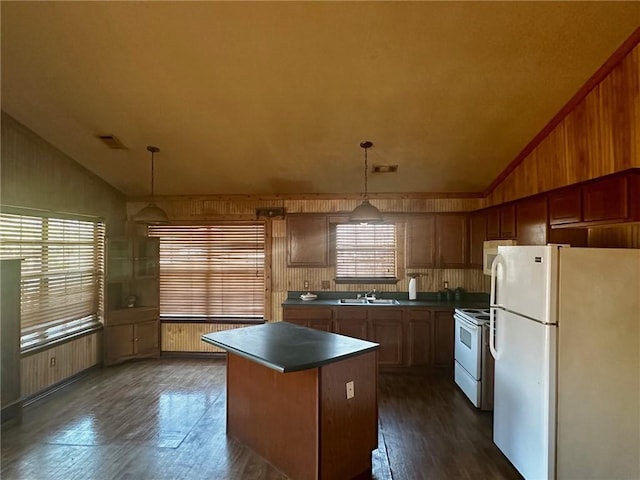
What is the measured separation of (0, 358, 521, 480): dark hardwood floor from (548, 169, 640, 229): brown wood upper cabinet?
2.00 meters

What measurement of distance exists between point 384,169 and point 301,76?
6.31 ft

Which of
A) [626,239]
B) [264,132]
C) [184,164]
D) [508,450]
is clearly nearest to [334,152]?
[264,132]

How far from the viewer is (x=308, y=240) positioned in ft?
17.3

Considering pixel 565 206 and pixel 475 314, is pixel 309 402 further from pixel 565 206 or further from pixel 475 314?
pixel 565 206

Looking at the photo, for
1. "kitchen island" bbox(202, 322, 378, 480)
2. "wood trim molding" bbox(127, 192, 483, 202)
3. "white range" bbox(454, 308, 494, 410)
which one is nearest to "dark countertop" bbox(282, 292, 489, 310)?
"white range" bbox(454, 308, 494, 410)

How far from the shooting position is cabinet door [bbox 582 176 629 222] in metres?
2.49

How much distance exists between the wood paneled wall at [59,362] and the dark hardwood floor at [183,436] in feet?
0.58

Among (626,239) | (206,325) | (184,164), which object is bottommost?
(206,325)

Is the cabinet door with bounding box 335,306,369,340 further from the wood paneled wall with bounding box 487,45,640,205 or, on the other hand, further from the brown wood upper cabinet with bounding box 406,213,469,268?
the wood paneled wall with bounding box 487,45,640,205

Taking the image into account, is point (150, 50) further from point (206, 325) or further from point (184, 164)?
point (206, 325)

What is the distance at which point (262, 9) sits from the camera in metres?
2.37

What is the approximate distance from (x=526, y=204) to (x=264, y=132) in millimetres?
2851

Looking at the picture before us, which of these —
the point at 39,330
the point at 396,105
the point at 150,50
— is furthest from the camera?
the point at 39,330

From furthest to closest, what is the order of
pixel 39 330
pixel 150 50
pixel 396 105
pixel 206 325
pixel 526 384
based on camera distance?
1. pixel 206 325
2. pixel 39 330
3. pixel 396 105
4. pixel 150 50
5. pixel 526 384
